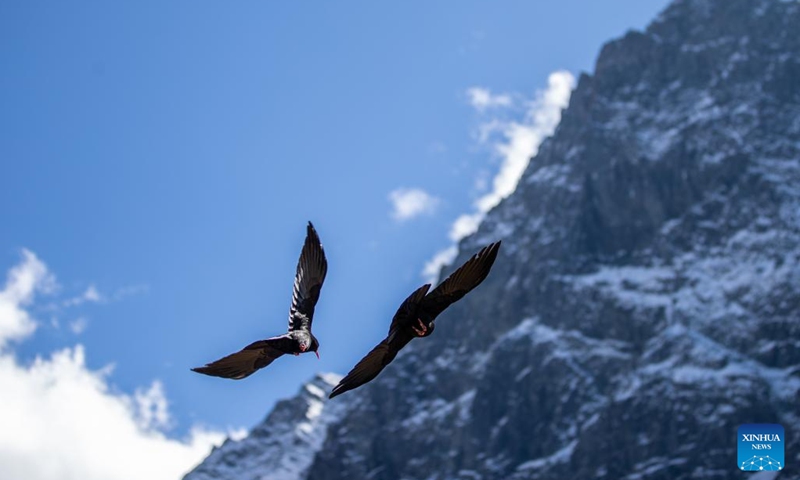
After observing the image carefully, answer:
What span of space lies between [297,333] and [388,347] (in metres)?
1.06

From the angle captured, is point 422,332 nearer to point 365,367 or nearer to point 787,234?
point 365,367

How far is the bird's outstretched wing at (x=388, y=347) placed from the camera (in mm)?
14469

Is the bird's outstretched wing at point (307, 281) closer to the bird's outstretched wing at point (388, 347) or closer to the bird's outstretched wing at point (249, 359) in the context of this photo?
the bird's outstretched wing at point (249, 359)

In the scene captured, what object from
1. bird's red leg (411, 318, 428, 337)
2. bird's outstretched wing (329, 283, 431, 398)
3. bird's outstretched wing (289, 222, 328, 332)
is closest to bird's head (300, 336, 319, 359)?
bird's outstretched wing (289, 222, 328, 332)

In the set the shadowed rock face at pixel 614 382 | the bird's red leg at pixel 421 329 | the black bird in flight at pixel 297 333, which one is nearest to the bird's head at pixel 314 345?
the black bird in flight at pixel 297 333

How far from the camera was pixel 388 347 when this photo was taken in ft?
49.8

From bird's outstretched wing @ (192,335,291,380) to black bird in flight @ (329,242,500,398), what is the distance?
0.82m

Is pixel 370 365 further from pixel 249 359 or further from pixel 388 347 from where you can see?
pixel 249 359

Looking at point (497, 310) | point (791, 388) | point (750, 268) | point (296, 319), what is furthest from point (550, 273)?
point (296, 319)

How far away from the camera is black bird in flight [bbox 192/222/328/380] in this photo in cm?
1456

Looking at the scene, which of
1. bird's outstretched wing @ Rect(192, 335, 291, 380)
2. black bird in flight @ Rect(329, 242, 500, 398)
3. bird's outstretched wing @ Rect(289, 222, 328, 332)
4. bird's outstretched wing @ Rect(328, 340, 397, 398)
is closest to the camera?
bird's outstretched wing @ Rect(192, 335, 291, 380)

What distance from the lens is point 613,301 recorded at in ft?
629

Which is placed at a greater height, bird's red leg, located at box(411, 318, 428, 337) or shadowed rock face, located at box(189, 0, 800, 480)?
shadowed rock face, located at box(189, 0, 800, 480)

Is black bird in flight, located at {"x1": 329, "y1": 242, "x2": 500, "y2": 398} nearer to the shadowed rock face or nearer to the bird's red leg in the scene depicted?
the bird's red leg
